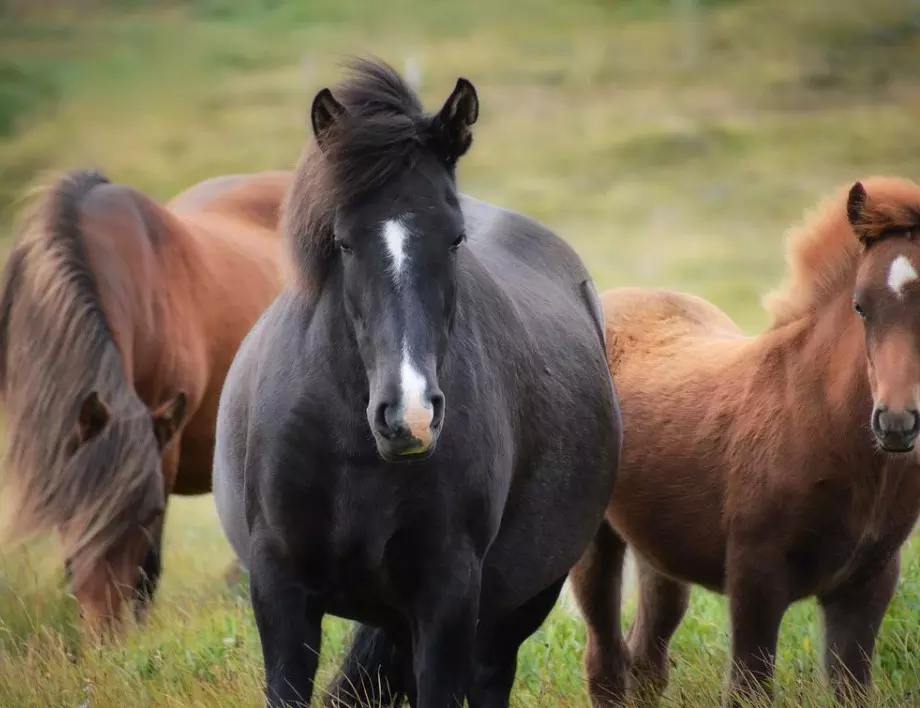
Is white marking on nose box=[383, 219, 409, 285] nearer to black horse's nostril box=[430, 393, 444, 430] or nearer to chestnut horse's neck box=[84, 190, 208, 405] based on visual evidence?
black horse's nostril box=[430, 393, 444, 430]

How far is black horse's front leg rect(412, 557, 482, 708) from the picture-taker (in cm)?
329

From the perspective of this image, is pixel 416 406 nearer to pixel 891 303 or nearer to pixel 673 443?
pixel 891 303

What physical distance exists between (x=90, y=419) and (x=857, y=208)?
10.2 ft

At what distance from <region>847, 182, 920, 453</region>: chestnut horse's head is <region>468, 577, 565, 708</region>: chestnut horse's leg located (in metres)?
1.21

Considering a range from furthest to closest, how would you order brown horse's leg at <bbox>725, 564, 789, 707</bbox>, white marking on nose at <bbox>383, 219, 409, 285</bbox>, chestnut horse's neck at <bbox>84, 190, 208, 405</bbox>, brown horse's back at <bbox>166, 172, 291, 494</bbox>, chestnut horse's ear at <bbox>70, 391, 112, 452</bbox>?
1. brown horse's back at <bbox>166, 172, 291, 494</bbox>
2. chestnut horse's neck at <bbox>84, 190, 208, 405</bbox>
3. chestnut horse's ear at <bbox>70, 391, 112, 452</bbox>
4. brown horse's leg at <bbox>725, 564, 789, 707</bbox>
5. white marking on nose at <bbox>383, 219, 409, 285</bbox>

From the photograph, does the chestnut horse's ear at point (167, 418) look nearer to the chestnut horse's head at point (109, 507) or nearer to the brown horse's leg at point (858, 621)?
the chestnut horse's head at point (109, 507)

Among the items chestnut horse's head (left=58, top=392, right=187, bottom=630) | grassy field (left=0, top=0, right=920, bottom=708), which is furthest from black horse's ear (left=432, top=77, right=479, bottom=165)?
grassy field (left=0, top=0, right=920, bottom=708)

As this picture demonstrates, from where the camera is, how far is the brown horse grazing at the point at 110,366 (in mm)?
5207

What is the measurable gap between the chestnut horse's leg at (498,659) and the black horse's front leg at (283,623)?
797mm

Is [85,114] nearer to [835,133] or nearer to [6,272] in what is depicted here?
[835,133]

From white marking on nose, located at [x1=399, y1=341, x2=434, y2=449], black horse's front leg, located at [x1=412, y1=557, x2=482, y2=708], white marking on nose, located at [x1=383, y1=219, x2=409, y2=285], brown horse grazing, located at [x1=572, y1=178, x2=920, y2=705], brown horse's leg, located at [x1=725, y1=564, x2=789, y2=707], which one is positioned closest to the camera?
white marking on nose, located at [x1=399, y1=341, x2=434, y2=449]

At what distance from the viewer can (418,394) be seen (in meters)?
2.88

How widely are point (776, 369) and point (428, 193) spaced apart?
215 cm

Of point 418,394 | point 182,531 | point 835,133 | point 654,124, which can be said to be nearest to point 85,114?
point 654,124
